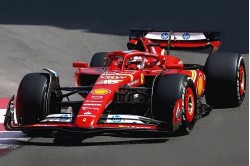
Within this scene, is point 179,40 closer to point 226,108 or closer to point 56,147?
point 226,108

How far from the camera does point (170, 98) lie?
9859 mm

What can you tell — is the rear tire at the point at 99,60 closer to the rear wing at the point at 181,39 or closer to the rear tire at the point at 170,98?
the rear wing at the point at 181,39

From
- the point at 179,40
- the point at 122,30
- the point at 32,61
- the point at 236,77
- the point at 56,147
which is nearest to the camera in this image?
the point at 56,147

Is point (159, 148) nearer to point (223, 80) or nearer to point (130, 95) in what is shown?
point (130, 95)

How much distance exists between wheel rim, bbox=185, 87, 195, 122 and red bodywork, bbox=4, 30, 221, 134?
0.38 metres

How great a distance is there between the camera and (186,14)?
24.7 meters

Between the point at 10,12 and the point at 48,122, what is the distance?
1491 cm

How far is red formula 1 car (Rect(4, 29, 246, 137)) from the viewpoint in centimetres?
977

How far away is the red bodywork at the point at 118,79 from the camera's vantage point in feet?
31.8

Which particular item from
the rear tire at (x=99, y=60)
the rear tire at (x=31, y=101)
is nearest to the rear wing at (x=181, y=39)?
the rear tire at (x=99, y=60)

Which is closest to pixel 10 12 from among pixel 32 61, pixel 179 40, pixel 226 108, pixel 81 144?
pixel 32 61

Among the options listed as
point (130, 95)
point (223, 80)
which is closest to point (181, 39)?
point (223, 80)

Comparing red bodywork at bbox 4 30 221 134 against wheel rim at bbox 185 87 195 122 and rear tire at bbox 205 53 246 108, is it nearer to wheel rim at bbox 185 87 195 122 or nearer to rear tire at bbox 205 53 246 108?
rear tire at bbox 205 53 246 108

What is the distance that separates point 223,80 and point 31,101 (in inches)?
127
